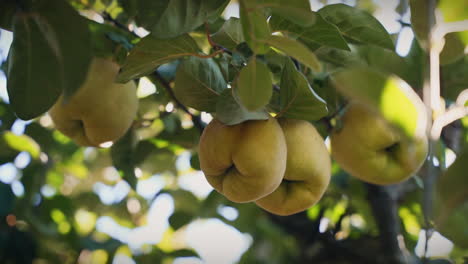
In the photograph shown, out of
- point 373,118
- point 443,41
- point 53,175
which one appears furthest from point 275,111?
point 53,175

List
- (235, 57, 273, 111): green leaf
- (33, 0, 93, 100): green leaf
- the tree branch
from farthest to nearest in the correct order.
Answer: the tree branch → (235, 57, 273, 111): green leaf → (33, 0, 93, 100): green leaf

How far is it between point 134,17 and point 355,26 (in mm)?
Answer: 601


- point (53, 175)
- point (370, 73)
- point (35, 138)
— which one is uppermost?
point (370, 73)

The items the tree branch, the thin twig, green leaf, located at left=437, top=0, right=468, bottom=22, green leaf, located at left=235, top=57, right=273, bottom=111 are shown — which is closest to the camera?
green leaf, located at left=437, top=0, right=468, bottom=22

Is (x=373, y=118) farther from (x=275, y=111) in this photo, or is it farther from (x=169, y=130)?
(x=169, y=130)

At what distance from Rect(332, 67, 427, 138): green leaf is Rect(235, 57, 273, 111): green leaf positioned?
0.37 meters

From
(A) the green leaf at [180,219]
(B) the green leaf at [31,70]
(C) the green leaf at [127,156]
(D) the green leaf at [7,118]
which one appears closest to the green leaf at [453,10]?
(B) the green leaf at [31,70]

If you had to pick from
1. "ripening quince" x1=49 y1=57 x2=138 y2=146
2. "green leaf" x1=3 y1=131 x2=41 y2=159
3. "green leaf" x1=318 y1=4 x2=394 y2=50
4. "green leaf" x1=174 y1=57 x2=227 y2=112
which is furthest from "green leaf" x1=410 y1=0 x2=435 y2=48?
"green leaf" x1=3 y1=131 x2=41 y2=159

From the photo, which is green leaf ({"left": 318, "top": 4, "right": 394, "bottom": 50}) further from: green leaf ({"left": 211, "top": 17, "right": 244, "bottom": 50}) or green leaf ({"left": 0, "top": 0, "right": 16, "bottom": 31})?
green leaf ({"left": 0, "top": 0, "right": 16, "bottom": 31})

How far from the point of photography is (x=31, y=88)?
40.4 inches

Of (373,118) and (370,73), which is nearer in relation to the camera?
(370,73)

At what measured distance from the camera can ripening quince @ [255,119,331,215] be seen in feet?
3.86

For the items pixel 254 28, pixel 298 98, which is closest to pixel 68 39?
pixel 254 28

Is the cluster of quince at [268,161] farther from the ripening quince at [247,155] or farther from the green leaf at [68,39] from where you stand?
the green leaf at [68,39]
